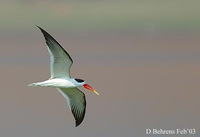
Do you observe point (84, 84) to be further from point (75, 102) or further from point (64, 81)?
point (75, 102)

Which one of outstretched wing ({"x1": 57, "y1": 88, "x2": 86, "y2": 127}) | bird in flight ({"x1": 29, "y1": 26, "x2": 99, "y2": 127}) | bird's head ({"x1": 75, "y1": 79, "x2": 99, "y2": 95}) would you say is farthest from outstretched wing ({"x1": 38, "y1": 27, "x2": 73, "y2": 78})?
outstretched wing ({"x1": 57, "y1": 88, "x2": 86, "y2": 127})

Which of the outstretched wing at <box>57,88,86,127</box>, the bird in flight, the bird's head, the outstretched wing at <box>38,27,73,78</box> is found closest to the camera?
the outstretched wing at <box>38,27,73,78</box>

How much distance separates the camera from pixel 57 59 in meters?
17.0

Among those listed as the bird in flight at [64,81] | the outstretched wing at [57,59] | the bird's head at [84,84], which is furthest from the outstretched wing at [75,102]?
the outstretched wing at [57,59]

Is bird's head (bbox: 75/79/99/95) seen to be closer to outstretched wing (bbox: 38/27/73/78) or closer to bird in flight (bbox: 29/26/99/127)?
bird in flight (bbox: 29/26/99/127)

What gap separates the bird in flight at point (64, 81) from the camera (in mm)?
16500

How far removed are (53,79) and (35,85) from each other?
995 mm

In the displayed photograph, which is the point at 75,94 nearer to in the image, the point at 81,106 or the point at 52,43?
the point at 81,106

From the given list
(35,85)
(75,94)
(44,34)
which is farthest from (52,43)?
(75,94)

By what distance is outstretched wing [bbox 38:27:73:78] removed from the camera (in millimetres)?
16281

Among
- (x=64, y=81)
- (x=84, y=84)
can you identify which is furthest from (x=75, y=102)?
(x=64, y=81)

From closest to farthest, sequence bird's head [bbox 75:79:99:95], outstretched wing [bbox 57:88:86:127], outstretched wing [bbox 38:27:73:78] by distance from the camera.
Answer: outstretched wing [bbox 38:27:73:78]
bird's head [bbox 75:79:99:95]
outstretched wing [bbox 57:88:86:127]

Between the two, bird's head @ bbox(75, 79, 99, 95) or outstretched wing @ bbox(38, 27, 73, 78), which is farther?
bird's head @ bbox(75, 79, 99, 95)

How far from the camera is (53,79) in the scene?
17.4 metres
